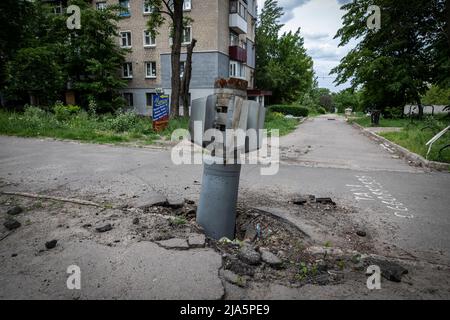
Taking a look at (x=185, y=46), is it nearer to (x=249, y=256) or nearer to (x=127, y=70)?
(x=127, y=70)

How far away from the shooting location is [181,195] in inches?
197

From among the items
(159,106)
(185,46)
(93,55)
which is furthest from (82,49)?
(159,106)

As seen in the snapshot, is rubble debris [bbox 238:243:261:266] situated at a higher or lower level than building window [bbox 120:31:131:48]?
lower

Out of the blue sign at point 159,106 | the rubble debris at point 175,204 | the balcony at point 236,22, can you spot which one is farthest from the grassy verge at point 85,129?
the balcony at point 236,22

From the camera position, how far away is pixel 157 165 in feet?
24.5

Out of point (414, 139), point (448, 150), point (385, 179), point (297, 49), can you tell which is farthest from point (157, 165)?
point (297, 49)

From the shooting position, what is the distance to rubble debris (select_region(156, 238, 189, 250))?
9.67ft

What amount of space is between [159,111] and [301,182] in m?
9.78

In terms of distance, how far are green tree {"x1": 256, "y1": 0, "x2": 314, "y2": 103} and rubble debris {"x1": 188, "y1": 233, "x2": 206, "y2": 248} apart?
122 ft

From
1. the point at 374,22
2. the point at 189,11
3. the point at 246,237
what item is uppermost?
the point at 189,11

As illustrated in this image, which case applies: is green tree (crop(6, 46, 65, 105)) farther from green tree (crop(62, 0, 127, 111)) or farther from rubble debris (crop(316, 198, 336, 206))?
rubble debris (crop(316, 198, 336, 206))

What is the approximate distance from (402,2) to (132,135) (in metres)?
22.3

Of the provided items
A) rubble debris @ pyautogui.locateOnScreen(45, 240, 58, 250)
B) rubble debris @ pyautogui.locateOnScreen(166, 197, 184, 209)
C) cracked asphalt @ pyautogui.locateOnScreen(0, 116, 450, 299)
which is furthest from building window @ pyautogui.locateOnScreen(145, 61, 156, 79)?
rubble debris @ pyautogui.locateOnScreen(45, 240, 58, 250)

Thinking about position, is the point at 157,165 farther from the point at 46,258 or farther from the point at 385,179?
the point at 385,179
